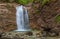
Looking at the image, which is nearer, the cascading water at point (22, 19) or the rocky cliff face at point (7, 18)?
the rocky cliff face at point (7, 18)

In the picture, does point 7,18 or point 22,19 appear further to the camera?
point 22,19

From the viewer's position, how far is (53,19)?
12719mm

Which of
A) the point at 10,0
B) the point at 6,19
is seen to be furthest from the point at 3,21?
the point at 10,0

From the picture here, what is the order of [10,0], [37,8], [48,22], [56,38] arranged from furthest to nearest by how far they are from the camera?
[10,0] → [37,8] → [48,22] → [56,38]

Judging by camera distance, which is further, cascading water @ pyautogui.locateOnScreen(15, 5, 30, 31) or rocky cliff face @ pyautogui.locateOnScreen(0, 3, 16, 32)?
cascading water @ pyautogui.locateOnScreen(15, 5, 30, 31)

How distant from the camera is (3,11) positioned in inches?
511

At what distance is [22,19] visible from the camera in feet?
43.6

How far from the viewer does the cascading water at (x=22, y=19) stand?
13008mm

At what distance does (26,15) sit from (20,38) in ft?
7.50

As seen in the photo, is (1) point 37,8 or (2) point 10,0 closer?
(1) point 37,8

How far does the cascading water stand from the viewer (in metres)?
13.0

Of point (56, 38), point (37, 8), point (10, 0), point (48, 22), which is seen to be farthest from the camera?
point (10, 0)

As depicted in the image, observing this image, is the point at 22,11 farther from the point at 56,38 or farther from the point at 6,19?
the point at 56,38

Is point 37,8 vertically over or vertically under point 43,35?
over
